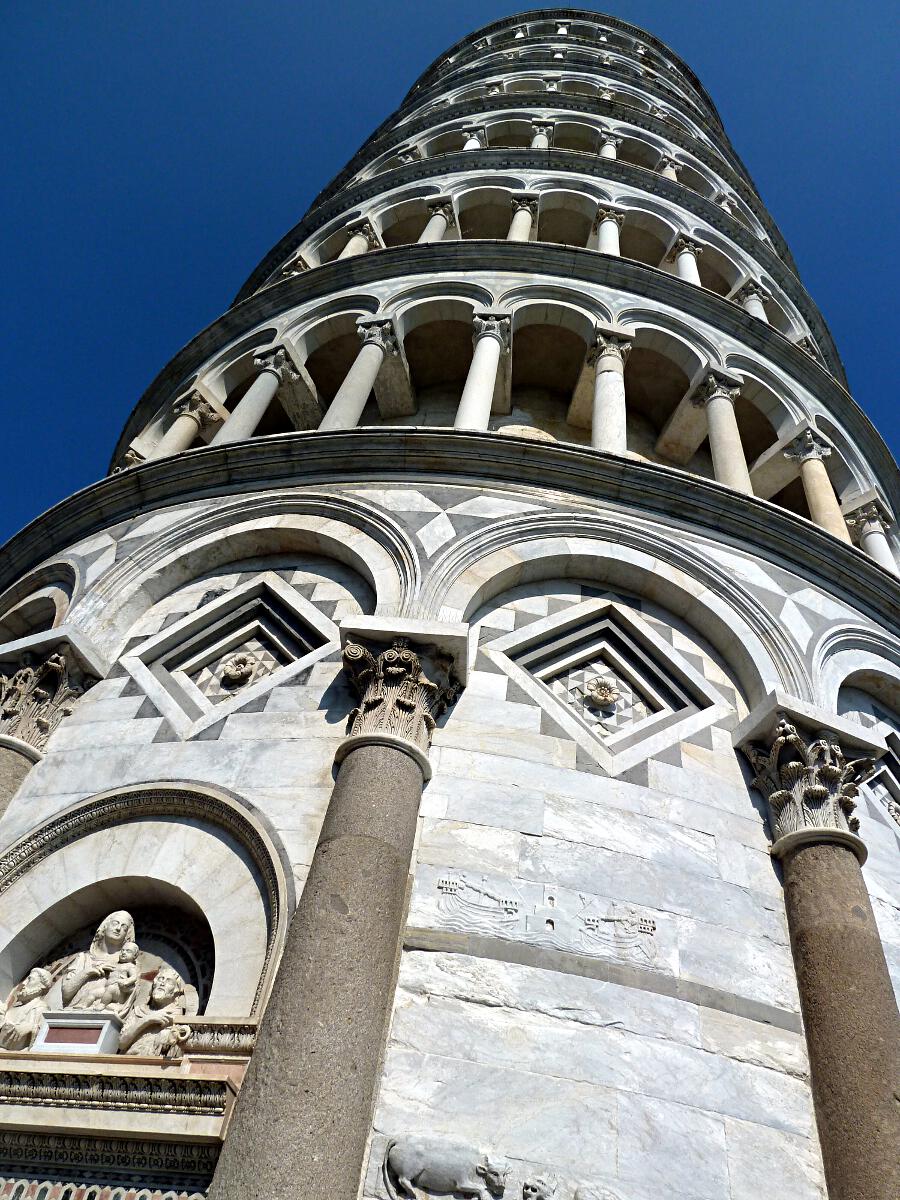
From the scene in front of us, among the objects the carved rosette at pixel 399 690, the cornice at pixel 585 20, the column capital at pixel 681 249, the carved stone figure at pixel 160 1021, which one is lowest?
the carved stone figure at pixel 160 1021

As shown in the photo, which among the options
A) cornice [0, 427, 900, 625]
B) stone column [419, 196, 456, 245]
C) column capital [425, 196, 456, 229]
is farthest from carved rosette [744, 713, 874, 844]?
column capital [425, 196, 456, 229]

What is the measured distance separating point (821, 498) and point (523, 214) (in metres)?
7.78

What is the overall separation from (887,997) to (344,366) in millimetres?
10713

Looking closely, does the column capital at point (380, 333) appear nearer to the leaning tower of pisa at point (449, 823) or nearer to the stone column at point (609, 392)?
the leaning tower of pisa at point (449, 823)

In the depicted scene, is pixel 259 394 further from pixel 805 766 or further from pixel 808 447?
pixel 805 766

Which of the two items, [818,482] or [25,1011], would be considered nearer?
[25,1011]

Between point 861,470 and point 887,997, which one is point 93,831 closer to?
point 887,997

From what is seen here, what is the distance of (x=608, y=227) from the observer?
54.6ft

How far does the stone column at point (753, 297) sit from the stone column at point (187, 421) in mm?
9364

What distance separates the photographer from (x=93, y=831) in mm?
6695

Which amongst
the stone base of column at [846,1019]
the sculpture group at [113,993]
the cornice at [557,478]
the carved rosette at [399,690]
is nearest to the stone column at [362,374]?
the cornice at [557,478]

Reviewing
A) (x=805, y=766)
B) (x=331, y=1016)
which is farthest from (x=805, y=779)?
(x=331, y=1016)

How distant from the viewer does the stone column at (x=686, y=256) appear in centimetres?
1645

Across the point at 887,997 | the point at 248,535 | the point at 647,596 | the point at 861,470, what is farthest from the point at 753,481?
the point at 887,997
